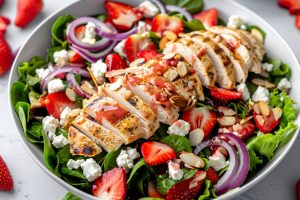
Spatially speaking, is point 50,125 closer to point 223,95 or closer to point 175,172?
point 175,172

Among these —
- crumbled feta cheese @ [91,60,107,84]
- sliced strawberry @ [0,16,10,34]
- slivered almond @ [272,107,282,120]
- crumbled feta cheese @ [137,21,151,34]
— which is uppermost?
crumbled feta cheese @ [137,21,151,34]

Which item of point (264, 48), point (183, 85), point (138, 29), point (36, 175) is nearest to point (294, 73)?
point (264, 48)

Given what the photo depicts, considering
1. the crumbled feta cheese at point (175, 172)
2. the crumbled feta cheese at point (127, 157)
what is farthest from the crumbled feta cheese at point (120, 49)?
the crumbled feta cheese at point (175, 172)

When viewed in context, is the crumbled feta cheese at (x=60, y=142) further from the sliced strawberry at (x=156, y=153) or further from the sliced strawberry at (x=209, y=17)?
the sliced strawberry at (x=209, y=17)

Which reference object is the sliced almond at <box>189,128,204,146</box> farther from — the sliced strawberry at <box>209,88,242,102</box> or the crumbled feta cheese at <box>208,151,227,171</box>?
the sliced strawberry at <box>209,88,242,102</box>

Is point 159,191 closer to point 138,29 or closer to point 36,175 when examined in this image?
point 36,175

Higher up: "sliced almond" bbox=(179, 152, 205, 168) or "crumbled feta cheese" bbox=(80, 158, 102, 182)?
"sliced almond" bbox=(179, 152, 205, 168)

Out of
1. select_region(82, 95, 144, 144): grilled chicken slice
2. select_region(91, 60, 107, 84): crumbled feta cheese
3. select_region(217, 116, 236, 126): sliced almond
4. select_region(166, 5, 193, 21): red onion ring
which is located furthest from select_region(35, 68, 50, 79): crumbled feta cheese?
select_region(217, 116, 236, 126): sliced almond
